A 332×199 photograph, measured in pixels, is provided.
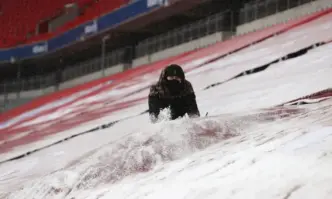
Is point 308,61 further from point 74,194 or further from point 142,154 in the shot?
point 74,194

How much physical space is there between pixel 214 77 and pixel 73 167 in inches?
112

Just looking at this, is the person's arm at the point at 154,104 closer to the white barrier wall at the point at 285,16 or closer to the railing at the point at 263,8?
the white barrier wall at the point at 285,16

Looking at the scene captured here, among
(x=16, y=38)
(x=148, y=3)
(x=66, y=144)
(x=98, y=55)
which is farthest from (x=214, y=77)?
(x=16, y=38)

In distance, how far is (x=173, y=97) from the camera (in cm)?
265

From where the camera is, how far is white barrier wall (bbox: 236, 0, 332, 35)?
7514 millimetres

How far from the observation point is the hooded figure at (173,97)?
260 centimetres

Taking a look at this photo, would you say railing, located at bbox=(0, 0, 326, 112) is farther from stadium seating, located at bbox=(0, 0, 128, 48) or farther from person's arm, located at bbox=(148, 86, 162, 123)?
person's arm, located at bbox=(148, 86, 162, 123)

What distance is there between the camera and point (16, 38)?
14.3m

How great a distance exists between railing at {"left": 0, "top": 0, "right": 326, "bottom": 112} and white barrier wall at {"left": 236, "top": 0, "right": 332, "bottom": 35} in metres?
0.08

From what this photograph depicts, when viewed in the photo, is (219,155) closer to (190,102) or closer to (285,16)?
(190,102)

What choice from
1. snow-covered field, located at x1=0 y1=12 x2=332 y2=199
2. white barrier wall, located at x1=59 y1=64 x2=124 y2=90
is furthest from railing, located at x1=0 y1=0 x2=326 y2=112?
snow-covered field, located at x1=0 y1=12 x2=332 y2=199

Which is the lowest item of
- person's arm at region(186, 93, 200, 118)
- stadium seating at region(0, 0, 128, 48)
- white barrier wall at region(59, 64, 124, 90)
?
white barrier wall at region(59, 64, 124, 90)

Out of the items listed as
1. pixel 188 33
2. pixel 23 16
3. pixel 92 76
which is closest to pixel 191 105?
pixel 188 33

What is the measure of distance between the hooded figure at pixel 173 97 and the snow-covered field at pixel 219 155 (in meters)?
0.09
